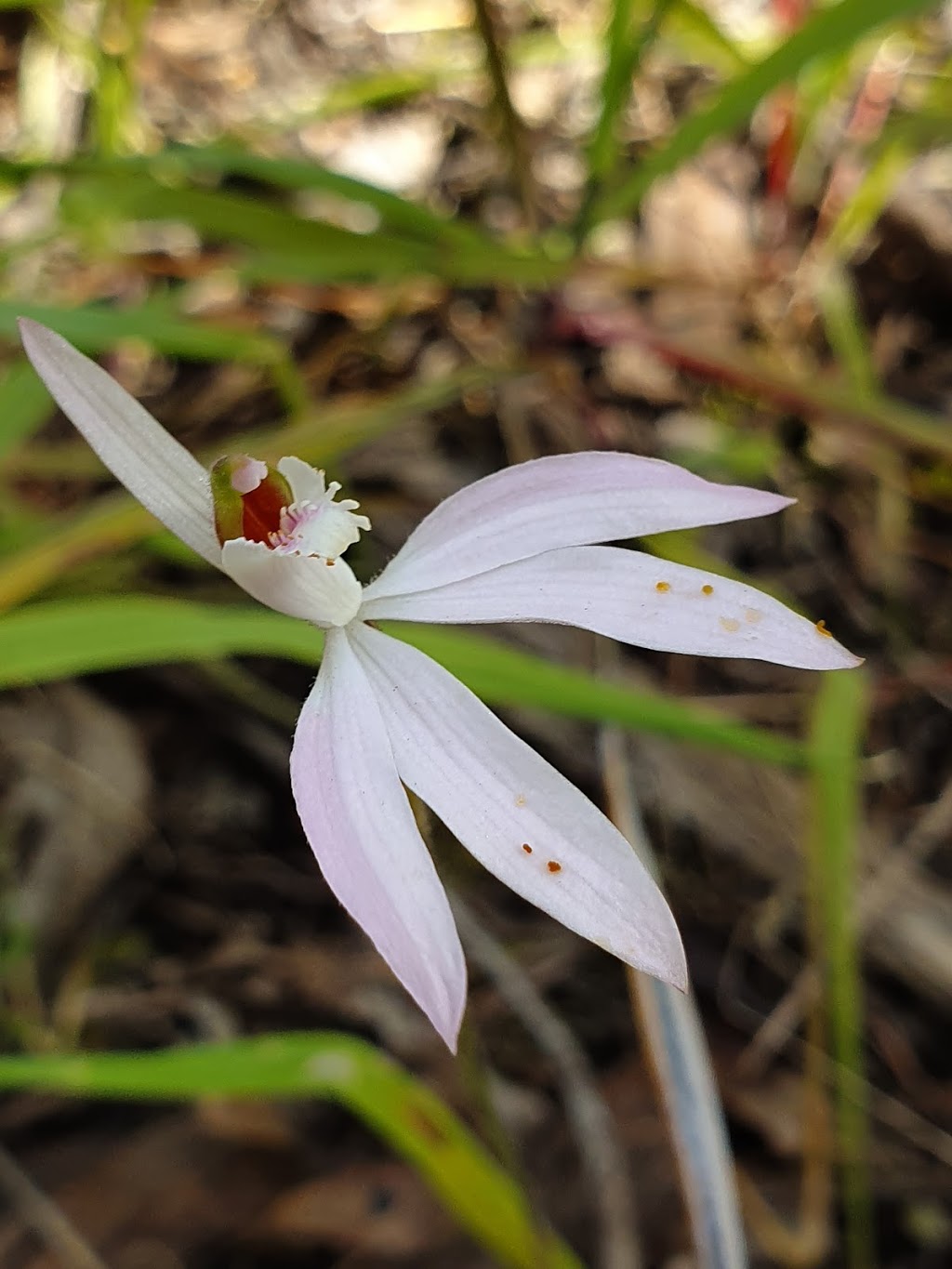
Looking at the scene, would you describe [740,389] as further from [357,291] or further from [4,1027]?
[4,1027]

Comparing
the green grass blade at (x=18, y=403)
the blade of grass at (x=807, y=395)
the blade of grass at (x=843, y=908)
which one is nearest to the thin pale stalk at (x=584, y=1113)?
the blade of grass at (x=843, y=908)

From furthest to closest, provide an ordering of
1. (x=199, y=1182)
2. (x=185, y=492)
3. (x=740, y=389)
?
1. (x=740, y=389)
2. (x=199, y=1182)
3. (x=185, y=492)

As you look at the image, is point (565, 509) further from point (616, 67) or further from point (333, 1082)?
point (616, 67)

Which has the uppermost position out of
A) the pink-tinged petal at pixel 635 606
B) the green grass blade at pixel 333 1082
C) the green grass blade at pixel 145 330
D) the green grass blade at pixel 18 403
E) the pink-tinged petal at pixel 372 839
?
the pink-tinged petal at pixel 635 606

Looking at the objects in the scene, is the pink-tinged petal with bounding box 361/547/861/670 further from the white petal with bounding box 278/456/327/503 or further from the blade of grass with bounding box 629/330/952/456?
the blade of grass with bounding box 629/330/952/456

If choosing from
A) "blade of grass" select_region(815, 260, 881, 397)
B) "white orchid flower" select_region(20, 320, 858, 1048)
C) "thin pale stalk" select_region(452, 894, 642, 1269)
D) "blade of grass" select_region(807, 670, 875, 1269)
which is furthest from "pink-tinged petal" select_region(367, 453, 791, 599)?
"blade of grass" select_region(815, 260, 881, 397)

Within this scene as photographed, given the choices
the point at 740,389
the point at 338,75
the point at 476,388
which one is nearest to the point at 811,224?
the point at 740,389

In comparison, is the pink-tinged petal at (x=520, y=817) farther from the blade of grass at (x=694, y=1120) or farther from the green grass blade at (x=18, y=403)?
the green grass blade at (x=18, y=403)
